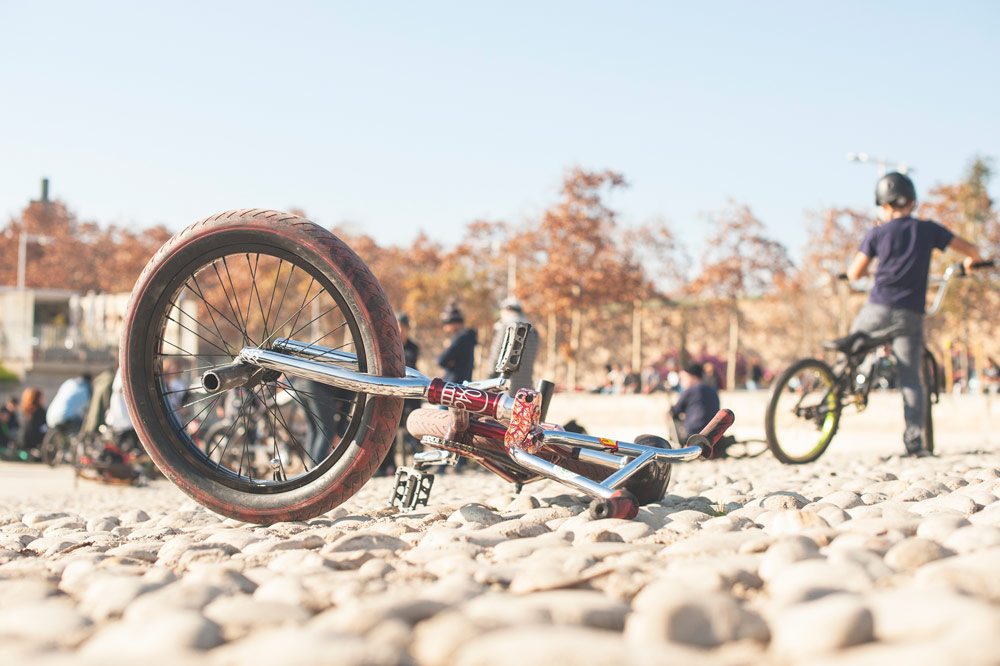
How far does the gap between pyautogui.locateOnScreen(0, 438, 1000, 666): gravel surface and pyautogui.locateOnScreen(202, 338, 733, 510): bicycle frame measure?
206mm

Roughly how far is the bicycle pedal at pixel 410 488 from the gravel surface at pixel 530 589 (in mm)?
190

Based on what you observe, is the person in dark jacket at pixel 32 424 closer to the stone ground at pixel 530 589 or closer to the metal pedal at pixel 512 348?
the stone ground at pixel 530 589

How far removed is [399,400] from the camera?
11.8ft

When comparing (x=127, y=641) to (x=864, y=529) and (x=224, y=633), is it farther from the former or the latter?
(x=864, y=529)

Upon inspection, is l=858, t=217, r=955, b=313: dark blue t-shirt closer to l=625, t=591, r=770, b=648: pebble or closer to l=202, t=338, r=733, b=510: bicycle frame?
l=202, t=338, r=733, b=510: bicycle frame

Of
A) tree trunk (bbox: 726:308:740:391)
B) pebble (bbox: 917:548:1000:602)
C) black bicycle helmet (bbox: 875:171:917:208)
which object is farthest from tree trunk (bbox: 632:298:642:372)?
pebble (bbox: 917:548:1000:602)

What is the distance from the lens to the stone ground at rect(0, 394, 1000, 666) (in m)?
1.61

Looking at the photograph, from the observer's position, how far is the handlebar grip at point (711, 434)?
374cm

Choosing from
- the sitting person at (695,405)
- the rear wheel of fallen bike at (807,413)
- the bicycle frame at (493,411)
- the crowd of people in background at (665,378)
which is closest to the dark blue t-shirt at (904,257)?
the rear wheel of fallen bike at (807,413)

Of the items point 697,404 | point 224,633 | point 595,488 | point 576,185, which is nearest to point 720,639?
point 224,633

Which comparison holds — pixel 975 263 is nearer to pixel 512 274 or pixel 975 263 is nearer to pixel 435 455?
pixel 435 455

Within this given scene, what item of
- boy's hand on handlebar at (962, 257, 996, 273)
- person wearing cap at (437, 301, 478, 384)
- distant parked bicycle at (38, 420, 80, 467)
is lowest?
distant parked bicycle at (38, 420, 80, 467)

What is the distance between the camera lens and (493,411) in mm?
3590

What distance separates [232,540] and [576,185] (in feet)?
121
